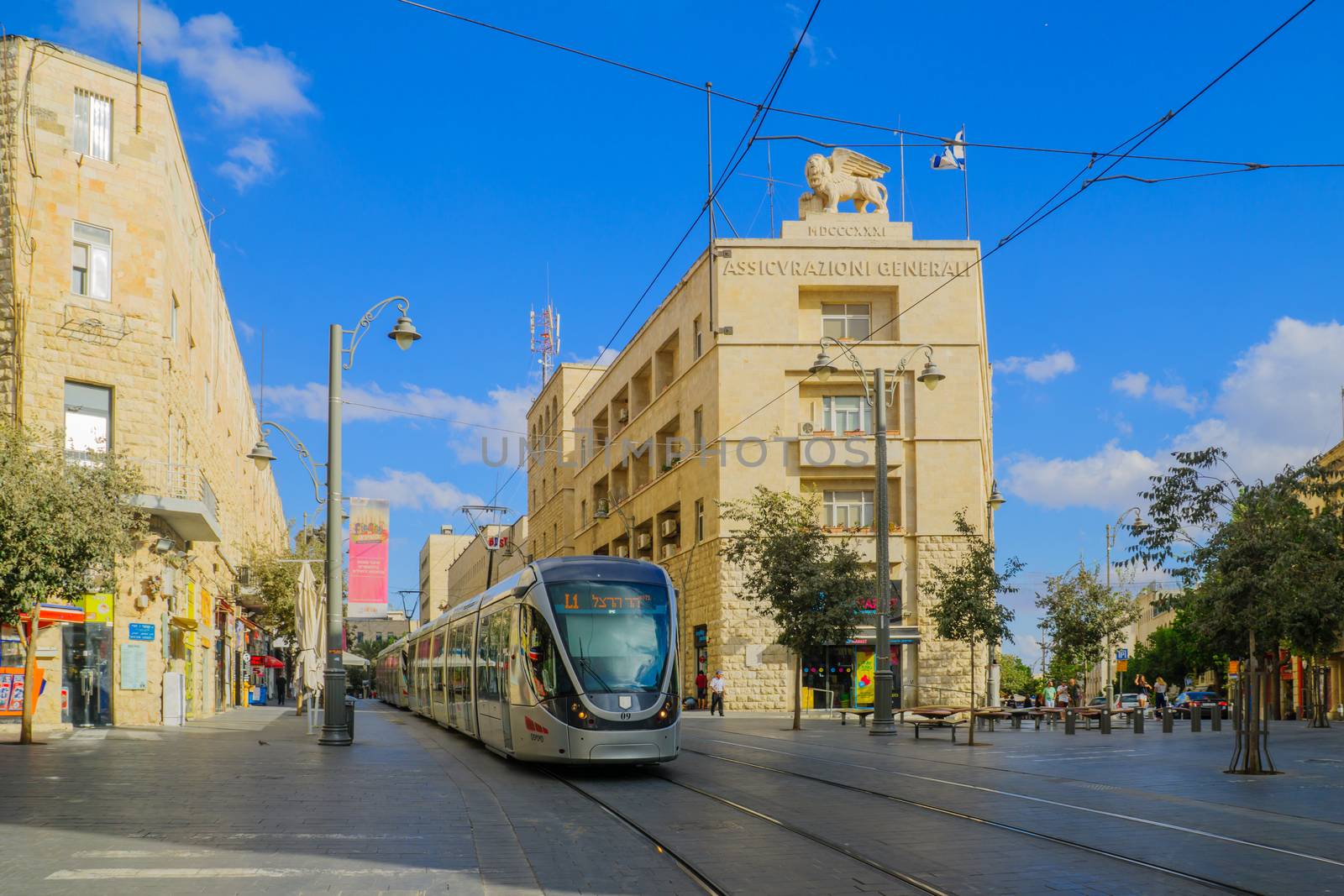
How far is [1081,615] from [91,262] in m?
33.3

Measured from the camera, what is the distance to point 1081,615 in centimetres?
4616

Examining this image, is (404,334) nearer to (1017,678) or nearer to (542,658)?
(542,658)

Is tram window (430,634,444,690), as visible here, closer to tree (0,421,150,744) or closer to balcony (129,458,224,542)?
balcony (129,458,224,542)

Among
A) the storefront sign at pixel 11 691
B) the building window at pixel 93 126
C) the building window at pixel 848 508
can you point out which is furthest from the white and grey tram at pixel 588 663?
the building window at pixel 848 508

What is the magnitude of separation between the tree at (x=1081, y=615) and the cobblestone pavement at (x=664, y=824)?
79.2 feet

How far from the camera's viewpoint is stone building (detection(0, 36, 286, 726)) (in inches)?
1100

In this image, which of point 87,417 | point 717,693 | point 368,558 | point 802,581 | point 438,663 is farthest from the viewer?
point 717,693

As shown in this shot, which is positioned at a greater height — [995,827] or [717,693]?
[995,827]

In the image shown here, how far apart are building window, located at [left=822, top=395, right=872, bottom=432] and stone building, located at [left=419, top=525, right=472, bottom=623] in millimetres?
107063

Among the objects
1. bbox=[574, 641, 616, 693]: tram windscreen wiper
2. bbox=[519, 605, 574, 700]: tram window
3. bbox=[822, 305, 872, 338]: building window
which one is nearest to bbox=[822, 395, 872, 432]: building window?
bbox=[822, 305, 872, 338]: building window

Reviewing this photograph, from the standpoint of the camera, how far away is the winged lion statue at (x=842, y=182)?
160 ft

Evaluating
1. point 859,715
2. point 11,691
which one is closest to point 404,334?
point 11,691

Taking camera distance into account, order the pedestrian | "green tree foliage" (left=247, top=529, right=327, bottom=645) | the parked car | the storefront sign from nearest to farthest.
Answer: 1. the storefront sign
2. the pedestrian
3. the parked car
4. "green tree foliage" (left=247, top=529, right=327, bottom=645)

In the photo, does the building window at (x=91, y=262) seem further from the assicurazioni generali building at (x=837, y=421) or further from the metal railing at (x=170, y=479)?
the assicurazioni generali building at (x=837, y=421)
